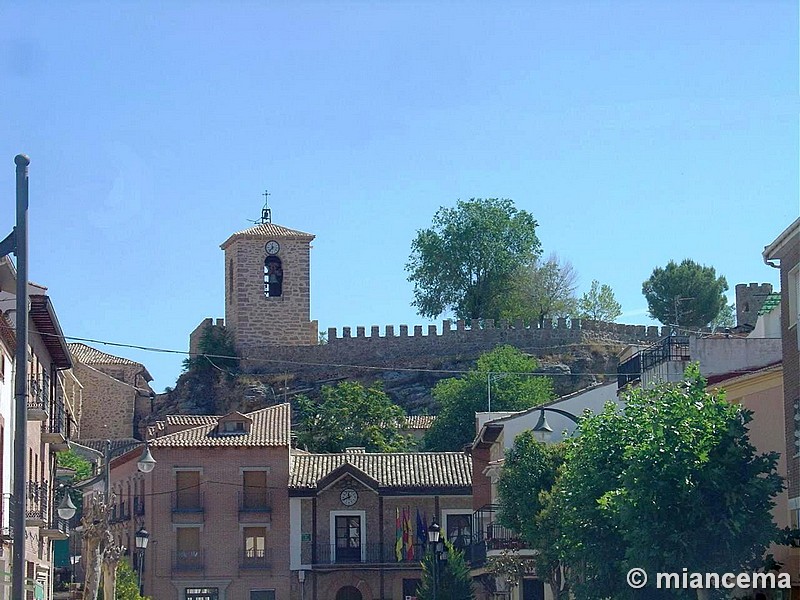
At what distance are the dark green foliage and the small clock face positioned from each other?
3089 cm

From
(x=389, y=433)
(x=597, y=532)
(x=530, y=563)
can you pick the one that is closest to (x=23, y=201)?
(x=597, y=532)

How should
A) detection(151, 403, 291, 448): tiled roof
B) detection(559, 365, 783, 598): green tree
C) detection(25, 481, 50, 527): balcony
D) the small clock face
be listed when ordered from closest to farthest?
detection(559, 365, 783, 598): green tree
detection(25, 481, 50, 527): balcony
the small clock face
detection(151, 403, 291, 448): tiled roof

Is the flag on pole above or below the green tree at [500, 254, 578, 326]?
below

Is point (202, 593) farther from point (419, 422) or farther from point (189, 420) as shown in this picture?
point (419, 422)

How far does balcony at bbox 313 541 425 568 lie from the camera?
56.8 meters

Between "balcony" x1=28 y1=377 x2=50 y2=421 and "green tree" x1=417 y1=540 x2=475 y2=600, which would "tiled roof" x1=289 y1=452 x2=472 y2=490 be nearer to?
"green tree" x1=417 y1=540 x2=475 y2=600

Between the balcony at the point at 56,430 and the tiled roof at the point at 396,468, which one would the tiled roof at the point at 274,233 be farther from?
the balcony at the point at 56,430

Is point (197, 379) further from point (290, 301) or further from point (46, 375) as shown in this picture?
point (46, 375)

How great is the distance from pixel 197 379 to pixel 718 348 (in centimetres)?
5884

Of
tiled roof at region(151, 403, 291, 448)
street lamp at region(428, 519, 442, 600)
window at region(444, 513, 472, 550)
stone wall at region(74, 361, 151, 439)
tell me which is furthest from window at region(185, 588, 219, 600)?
stone wall at region(74, 361, 151, 439)

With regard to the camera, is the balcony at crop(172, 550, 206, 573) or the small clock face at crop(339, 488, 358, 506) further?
the small clock face at crop(339, 488, 358, 506)

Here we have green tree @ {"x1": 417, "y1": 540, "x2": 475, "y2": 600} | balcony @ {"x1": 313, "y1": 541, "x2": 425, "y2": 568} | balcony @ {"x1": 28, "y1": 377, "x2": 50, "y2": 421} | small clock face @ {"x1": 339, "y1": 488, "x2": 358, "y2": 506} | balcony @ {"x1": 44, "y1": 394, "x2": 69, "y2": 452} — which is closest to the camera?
balcony @ {"x1": 28, "y1": 377, "x2": 50, "y2": 421}

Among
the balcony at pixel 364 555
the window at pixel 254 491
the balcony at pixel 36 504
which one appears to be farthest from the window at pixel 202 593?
the balcony at pixel 36 504

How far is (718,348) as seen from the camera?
33281 mm
